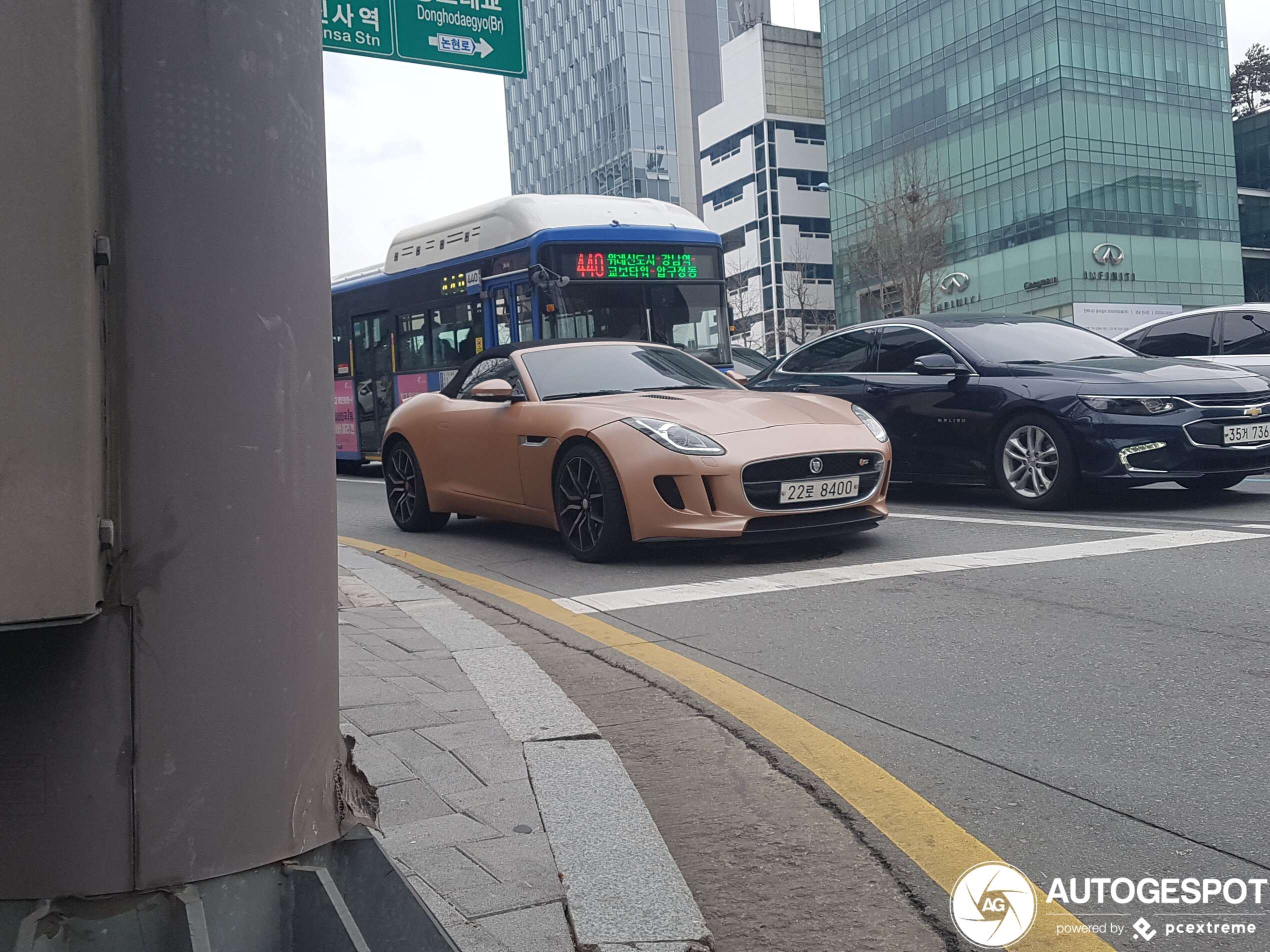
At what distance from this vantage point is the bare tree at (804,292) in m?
75.1

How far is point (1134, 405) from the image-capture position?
834 centimetres

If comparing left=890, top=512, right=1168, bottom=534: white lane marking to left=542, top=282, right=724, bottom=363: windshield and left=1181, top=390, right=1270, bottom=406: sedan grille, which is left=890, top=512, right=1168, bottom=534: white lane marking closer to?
left=1181, top=390, right=1270, bottom=406: sedan grille

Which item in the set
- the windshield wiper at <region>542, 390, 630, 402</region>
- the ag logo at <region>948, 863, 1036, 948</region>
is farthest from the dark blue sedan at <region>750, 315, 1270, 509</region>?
the ag logo at <region>948, 863, 1036, 948</region>

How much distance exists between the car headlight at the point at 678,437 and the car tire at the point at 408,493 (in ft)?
8.45

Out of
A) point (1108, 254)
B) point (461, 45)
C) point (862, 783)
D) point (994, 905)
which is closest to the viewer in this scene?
point (994, 905)

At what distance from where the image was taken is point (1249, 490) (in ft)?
30.9

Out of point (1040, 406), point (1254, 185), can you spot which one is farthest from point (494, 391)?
point (1254, 185)

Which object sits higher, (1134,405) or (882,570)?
(1134,405)

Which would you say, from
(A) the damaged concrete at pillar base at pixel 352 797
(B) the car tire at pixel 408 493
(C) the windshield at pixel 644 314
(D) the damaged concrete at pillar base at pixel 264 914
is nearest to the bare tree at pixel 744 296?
(C) the windshield at pixel 644 314

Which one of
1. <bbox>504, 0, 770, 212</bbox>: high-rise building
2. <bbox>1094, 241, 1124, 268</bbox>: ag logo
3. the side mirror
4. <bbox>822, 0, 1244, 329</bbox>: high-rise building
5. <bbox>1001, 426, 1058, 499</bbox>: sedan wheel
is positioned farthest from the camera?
<bbox>504, 0, 770, 212</bbox>: high-rise building

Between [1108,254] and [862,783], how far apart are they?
6300 centimetres

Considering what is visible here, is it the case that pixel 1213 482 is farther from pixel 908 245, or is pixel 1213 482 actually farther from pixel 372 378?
pixel 908 245

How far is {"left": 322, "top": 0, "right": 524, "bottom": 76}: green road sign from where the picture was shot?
43.4ft

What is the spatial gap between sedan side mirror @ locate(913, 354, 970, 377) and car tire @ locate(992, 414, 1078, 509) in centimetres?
60
